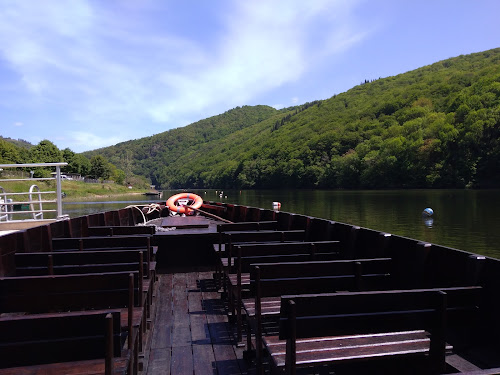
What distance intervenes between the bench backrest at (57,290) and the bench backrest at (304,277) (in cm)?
94

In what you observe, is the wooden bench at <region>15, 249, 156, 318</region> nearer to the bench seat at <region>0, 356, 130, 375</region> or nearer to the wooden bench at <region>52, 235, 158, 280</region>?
the wooden bench at <region>52, 235, 158, 280</region>

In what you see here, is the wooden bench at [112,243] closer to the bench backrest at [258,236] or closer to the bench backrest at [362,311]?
the bench backrest at [258,236]

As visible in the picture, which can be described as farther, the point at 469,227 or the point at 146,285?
the point at 469,227

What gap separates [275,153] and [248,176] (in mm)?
10826

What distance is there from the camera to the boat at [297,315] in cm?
214

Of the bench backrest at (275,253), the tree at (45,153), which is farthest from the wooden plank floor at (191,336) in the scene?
the tree at (45,153)

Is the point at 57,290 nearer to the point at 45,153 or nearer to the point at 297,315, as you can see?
the point at 297,315

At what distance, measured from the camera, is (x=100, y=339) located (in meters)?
1.99

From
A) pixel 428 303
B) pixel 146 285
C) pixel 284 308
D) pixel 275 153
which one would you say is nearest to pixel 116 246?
pixel 146 285

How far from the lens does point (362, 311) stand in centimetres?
222

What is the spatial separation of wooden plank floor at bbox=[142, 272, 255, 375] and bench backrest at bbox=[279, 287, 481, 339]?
4.90 feet

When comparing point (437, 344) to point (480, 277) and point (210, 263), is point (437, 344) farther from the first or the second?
point (210, 263)

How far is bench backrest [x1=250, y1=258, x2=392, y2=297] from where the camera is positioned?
295 centimetres

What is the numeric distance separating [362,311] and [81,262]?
9.67 ft
